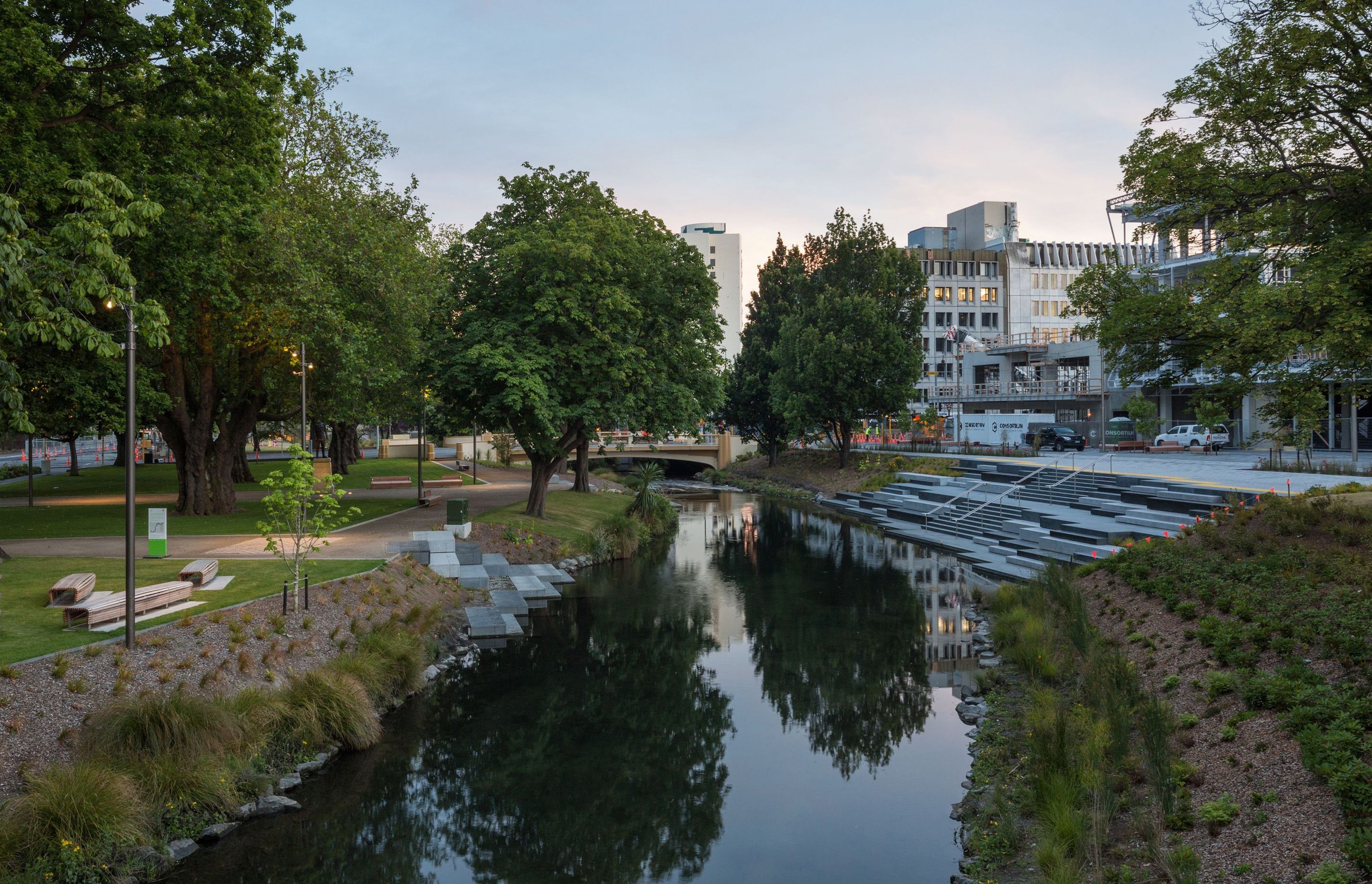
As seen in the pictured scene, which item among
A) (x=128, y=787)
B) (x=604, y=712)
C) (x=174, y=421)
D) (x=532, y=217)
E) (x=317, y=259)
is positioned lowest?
(x=604, y=712)

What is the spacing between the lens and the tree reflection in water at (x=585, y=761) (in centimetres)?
1205

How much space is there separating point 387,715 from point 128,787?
601 centimetres

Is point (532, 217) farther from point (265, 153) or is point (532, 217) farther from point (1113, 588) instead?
point (1113, 588)

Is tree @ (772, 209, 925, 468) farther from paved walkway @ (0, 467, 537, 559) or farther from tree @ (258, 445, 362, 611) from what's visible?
tree @ (258, 445, 362, 611)

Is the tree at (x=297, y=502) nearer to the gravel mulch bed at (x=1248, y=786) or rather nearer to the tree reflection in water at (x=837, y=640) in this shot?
the tree reflection in water at (x=837, y=640)

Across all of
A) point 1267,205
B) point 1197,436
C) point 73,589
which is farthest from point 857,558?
point 1197,436

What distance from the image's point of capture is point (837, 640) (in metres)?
23.1

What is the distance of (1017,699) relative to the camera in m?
17.0

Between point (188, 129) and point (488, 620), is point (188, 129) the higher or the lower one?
the higher one

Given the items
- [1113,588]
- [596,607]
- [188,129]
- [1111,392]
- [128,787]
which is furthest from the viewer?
[1111,392]

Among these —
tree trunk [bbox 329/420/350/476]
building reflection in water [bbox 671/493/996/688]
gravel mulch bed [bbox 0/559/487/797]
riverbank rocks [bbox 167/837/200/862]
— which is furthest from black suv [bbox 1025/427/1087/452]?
riverbank rocks [bbox 167/837/200/862]

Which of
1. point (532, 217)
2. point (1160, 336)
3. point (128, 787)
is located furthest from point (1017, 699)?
point (532, 217)

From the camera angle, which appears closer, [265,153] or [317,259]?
[265,153]

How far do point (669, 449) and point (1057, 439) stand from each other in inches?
1224
